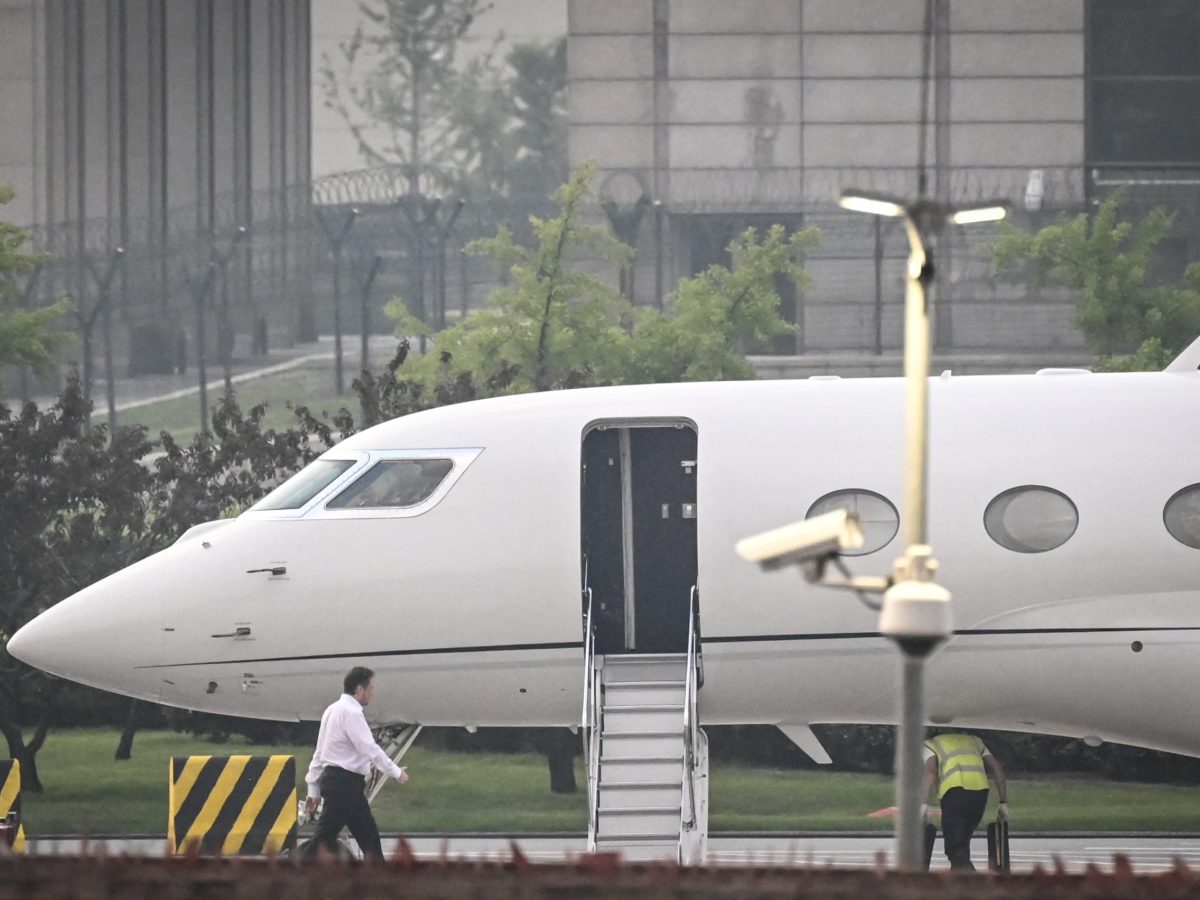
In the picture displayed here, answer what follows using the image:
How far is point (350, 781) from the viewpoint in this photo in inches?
614

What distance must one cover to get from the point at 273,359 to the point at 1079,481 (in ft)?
147

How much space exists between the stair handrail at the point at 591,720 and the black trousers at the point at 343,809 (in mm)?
1784

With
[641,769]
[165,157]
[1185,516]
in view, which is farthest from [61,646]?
[165,157]

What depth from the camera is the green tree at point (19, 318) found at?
36.0 meters

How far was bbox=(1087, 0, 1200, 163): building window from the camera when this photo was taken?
5641 centimetres

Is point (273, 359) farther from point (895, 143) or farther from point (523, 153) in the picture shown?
point (895, 143)

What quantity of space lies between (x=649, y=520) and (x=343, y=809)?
3925 millimetres

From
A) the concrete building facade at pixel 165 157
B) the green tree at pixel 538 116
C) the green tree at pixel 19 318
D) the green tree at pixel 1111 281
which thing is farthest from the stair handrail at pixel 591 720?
the green tree at pixel 538 116

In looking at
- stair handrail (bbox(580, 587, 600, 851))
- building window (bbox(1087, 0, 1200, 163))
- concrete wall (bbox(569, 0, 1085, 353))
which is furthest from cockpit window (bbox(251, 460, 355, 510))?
building window (bbox(1087, 0, 1200, 163))

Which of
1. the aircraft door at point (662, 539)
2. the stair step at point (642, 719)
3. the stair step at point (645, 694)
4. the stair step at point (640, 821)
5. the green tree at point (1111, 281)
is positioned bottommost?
the stair step at point (640, 821)

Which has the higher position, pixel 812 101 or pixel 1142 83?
pixel 1142 83

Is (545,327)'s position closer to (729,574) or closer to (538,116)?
(729,574)

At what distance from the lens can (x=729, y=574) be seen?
16.0 meters

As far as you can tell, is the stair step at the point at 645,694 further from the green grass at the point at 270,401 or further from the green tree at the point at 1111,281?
the green grass at the point at 270,401
